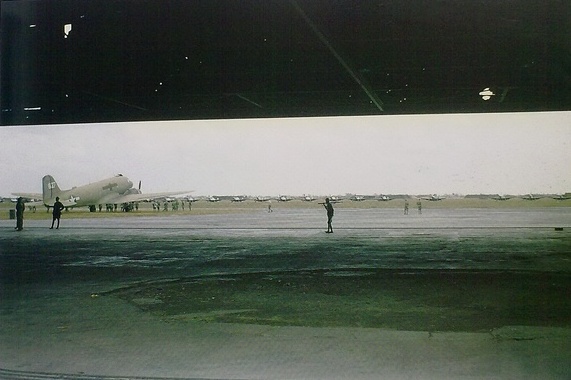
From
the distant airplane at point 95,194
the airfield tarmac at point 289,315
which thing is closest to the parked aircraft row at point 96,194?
the distant airplane at point 95,194

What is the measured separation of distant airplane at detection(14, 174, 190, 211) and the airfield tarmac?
40536 millimetres

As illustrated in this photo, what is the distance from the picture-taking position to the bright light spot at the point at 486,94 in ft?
68.8

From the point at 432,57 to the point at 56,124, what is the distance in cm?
1973

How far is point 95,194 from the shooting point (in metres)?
66.0

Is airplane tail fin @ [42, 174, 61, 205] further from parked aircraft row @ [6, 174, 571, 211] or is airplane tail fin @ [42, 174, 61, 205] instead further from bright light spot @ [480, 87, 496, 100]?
bright light spot @ [480, 87, 496, 100]

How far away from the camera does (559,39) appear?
14.5 m

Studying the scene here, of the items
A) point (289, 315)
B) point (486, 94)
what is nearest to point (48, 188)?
point (486, 94)

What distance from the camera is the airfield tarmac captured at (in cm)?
682

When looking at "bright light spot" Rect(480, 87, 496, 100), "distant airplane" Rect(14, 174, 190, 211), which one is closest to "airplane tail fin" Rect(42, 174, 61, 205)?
"distant airplane" Rect(14, 174, 190, 211)

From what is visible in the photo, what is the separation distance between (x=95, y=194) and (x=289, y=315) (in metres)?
60.6

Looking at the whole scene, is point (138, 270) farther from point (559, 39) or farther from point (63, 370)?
point (559, 39)

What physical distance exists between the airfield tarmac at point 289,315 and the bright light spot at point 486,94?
615 centimetres

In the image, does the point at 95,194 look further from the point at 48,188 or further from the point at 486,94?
the point at 486,94

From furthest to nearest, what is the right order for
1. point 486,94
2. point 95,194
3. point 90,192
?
point 95,194
point 90,192
point 486,94
